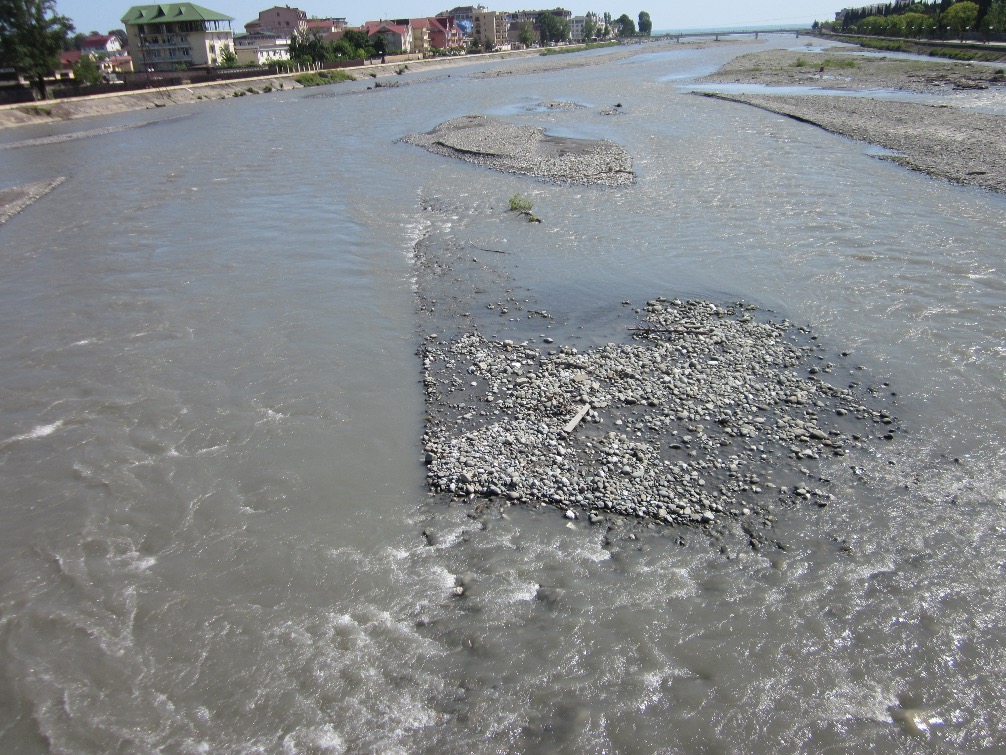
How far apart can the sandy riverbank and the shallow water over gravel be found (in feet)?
30.0

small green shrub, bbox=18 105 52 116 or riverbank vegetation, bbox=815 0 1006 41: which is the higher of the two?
riverbank vegetation, bbox=815 0 1006 41

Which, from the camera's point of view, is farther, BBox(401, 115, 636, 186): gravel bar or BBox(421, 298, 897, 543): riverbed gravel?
BBox(401, 115, 636, 186): gravel bar

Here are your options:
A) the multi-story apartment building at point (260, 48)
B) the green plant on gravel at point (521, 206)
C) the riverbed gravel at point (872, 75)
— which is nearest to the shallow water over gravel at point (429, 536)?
the green plant on gravel at point (521, 206)

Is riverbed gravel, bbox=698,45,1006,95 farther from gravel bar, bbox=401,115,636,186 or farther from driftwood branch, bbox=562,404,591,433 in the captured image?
driftwood branch, bbox=562,404,591,433

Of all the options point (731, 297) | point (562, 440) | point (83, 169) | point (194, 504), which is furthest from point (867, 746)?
point (83, 169)

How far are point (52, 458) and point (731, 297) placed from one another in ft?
44.3

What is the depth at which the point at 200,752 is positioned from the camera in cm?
601

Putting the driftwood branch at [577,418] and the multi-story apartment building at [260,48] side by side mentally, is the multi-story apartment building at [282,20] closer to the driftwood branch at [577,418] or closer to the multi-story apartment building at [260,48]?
the multi-story apartment building at [260,48]

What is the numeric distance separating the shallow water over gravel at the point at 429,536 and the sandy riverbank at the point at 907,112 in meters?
9.14

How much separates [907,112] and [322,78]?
7901cm

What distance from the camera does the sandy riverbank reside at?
27.6 meters

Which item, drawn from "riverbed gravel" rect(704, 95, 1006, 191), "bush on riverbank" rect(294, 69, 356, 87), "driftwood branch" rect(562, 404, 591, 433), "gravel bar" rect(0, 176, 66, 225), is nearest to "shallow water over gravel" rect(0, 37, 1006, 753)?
"driftwood branch" rect(562, 404, 591, 433)

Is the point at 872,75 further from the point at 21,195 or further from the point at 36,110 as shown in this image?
the point at 36,110

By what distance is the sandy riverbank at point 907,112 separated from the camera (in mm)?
27641
